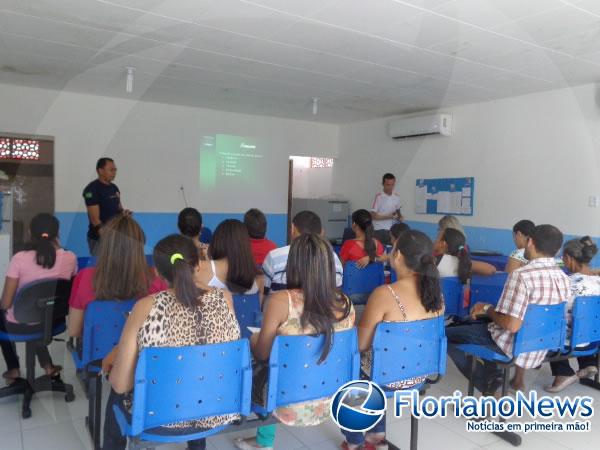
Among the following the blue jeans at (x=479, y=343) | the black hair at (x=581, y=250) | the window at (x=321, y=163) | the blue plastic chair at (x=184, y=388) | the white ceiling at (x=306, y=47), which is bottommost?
the blue jeans at (x=479, y=343)

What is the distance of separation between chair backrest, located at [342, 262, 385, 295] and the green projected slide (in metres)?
3.99

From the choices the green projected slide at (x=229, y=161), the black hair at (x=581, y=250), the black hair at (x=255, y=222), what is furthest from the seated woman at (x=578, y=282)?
the green projected slide at (x=229, y=161)

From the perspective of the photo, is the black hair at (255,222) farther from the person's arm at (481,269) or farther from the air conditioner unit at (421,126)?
the air conditioner unit at (421,126)

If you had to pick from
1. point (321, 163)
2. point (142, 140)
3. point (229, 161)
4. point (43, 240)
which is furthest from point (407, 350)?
point (321, 163)

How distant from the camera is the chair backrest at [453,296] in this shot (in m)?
3.10

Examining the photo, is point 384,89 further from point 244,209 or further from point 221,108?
point 244,209

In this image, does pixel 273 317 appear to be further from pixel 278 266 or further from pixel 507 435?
pixel 507 435

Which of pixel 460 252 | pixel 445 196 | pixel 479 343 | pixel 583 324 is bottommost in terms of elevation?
pixel 479 343

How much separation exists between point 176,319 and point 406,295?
0.98 meters

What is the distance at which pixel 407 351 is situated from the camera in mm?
2016

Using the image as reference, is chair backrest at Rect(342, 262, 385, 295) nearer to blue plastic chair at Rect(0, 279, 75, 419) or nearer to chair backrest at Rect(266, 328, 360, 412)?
chair backrest at Rect(266, 328, 360, 412)

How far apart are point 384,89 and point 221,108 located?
2.55 metres

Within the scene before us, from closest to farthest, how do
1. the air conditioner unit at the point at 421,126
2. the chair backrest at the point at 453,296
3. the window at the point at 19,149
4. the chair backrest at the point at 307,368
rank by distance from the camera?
the chair backrest at the point at 307,368
the chair backrest at the point at 453,296
the window at the point at 19,149
the air conditioner unit at the point at 421,126

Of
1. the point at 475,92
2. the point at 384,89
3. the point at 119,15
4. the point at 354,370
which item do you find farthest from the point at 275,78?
the point at 354,370
